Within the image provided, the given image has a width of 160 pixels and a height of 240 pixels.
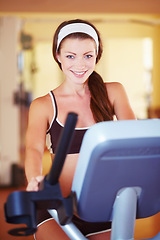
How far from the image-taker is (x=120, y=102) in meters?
1.50

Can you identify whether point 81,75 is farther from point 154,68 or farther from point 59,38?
point 154,68

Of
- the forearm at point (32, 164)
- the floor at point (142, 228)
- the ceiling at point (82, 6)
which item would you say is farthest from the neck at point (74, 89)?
the ceiling at point (82, 6)

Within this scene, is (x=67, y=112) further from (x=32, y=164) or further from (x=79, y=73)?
(x=32, y=164)

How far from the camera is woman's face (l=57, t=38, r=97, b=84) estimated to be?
1254 millimetres

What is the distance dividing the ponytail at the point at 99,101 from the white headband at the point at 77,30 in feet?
0.68

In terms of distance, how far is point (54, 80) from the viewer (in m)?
10.3

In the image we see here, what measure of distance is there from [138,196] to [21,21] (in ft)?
14.2

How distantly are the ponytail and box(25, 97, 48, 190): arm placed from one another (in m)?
0.18

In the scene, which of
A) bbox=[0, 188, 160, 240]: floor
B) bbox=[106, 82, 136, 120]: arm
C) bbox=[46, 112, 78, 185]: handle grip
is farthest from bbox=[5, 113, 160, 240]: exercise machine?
bbox=[0, 188, 160, 240]: floor

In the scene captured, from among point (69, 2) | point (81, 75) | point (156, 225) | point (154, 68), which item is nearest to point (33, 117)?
point (81, 75)

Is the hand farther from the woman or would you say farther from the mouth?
the mouth

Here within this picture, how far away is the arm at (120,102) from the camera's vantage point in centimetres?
150

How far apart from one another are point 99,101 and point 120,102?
9cm

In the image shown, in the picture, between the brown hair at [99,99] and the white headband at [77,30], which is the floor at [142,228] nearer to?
the brown hair at [99,99]
